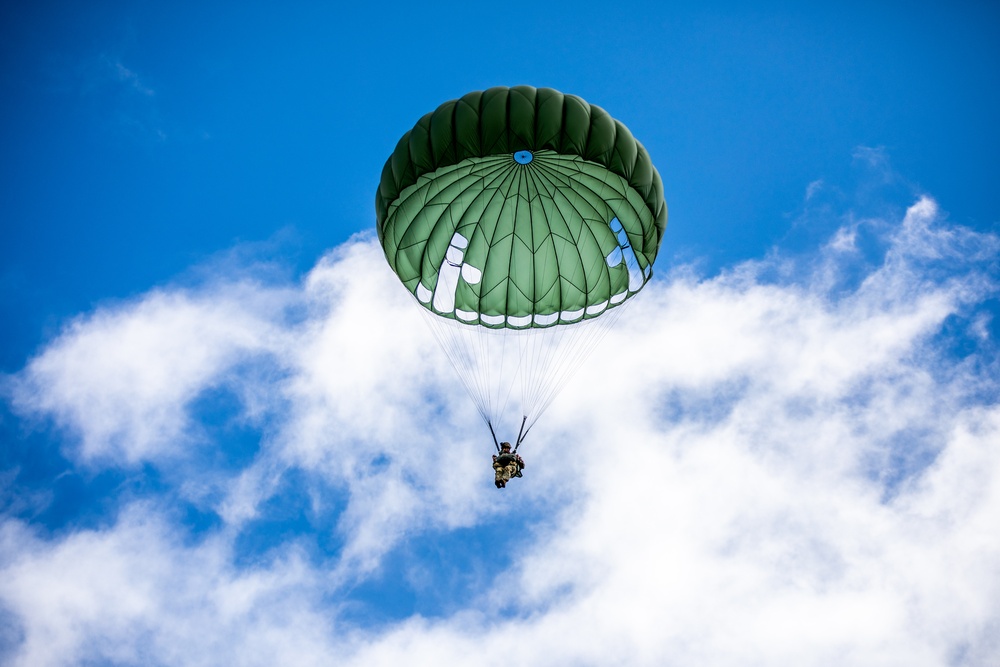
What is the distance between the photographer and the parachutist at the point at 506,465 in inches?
725

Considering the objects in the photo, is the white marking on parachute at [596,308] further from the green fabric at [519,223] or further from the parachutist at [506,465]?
the parachutist at [506,465]

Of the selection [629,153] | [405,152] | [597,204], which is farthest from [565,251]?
[405,152]

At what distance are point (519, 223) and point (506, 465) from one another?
5.50 m

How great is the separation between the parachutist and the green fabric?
315 cm

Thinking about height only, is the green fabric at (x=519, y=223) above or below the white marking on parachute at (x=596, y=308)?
above

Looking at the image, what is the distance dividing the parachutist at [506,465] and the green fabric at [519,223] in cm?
315

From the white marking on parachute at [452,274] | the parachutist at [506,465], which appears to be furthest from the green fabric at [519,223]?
the parachutist at [506,465]

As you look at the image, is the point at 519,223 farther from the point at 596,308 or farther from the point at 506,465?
the point at 506,465

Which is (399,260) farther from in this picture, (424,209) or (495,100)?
(495,100)

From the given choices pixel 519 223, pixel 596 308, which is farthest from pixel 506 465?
pixel 519 223

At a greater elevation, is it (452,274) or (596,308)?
(452,274)

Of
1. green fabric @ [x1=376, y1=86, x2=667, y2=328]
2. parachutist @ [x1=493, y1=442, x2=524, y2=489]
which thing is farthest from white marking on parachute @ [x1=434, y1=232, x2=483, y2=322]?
parachutist @ [x1=493, y1=442, x2=524, y2=489]

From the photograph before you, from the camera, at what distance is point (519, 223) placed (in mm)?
19484

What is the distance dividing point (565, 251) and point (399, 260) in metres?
3.82
